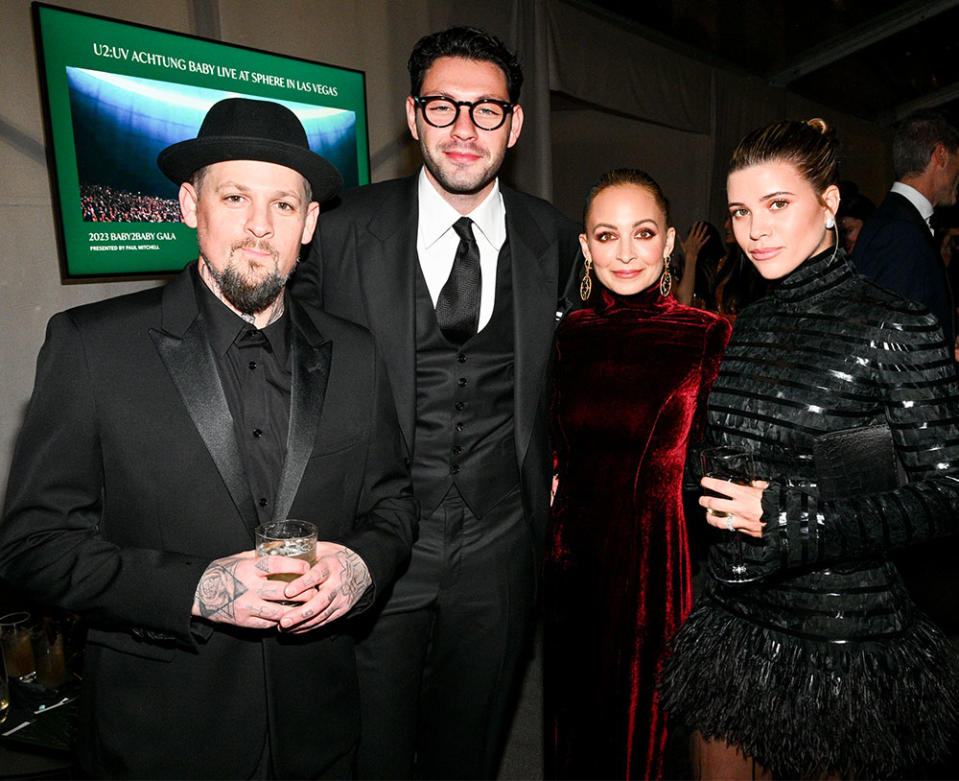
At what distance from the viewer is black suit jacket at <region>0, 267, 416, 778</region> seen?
1.40 metres

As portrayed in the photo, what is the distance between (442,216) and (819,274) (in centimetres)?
106

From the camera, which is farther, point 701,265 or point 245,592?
point 701,265

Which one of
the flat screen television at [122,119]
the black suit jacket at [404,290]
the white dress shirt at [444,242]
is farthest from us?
the flat screen television at [122,119]

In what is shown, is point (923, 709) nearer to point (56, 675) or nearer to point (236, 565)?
point (236, 565)

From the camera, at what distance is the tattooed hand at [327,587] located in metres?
1.41

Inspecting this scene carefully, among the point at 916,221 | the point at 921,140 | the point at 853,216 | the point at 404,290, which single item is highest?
the point at 921,140

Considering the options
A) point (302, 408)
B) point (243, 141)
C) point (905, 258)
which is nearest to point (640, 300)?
point (302, 408)

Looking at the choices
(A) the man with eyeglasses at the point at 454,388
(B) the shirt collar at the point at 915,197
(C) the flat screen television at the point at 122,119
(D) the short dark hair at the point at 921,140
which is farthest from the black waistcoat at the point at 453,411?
(D) the short dark hair at the point at 921,140

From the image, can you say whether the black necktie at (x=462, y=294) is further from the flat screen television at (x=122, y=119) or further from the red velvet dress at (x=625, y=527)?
the flat screen television at (x=122, y=119)

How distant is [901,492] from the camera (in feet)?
5.32

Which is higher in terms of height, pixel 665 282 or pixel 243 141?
pixel 243 141

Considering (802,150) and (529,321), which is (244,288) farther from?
(802,150)

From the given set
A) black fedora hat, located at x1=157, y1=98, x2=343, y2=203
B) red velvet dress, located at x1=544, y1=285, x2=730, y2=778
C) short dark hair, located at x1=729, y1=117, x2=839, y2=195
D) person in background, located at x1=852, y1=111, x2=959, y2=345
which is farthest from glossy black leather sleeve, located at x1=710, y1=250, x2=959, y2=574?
person in background, located at x1=852, y1=111, x2=959, y2=345

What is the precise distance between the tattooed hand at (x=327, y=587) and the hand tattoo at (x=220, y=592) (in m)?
0.09
